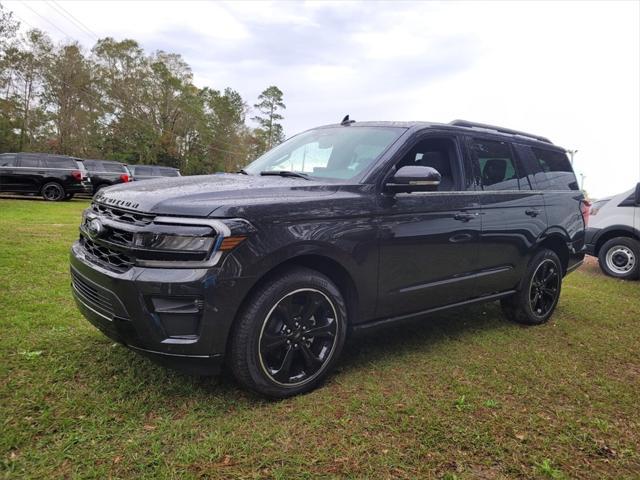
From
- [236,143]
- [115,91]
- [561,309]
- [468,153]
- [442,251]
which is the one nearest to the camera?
[442,251]

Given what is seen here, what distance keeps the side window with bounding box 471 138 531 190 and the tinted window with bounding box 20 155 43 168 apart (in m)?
16.5

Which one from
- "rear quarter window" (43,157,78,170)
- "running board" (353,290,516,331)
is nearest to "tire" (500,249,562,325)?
"running board" (353,290,516,331)

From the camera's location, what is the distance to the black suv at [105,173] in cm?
1884

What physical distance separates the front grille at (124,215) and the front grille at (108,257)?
18 cm

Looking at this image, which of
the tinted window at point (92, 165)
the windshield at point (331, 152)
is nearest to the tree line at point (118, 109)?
the tinted window at point (92, 165)

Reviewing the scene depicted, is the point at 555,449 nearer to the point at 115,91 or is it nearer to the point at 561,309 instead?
the point at 561,309

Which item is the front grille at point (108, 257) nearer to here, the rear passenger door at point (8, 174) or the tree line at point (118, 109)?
the rear passenger door at point (8, 174)

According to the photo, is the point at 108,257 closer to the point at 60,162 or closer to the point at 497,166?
the point at 497,166

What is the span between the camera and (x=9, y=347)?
3227 mm

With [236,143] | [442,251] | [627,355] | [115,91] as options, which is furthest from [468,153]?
[236,143]

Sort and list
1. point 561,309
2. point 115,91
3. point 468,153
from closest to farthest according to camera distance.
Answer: point 468,153
point 561,309
point 115,91

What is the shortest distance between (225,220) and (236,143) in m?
51.3

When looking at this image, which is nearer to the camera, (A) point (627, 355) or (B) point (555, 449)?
(B) point (555, 449)

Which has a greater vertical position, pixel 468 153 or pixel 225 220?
pixel 468 153
